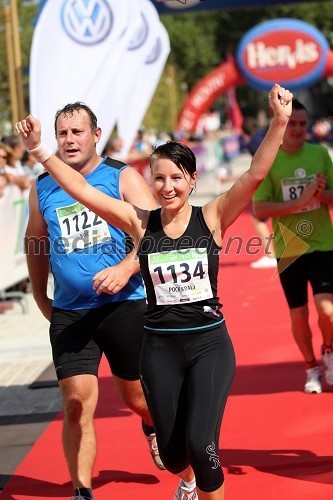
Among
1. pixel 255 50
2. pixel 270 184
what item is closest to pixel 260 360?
pixel 270 184

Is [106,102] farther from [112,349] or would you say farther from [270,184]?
[112,349]


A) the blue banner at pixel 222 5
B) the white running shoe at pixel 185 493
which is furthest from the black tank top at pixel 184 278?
the blue banner at pixel 222 5

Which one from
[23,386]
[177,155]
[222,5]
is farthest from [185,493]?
[222,5]

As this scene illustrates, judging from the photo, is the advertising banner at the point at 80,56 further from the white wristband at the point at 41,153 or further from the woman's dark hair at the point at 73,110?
the white wristband at the point at 41,153

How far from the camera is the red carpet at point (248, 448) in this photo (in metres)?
5.45

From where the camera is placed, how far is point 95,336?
525 centimetres

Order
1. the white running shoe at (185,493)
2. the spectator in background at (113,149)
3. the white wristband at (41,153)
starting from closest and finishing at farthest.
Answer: the white wristband at (41,153) → the white running shoe at (185,493) → the spectator in background at (113,149)

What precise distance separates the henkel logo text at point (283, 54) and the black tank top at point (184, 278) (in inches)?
1397

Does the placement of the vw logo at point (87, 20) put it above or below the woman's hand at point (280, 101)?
above

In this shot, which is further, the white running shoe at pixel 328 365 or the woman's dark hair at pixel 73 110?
the white running shoe at pixel 328 365

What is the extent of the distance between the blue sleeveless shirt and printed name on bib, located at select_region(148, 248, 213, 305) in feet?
2.19

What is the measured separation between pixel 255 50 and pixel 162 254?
3612cm

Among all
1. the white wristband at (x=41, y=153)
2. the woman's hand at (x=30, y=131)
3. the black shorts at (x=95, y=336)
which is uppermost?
the woman's hand at (x=30, y=131)

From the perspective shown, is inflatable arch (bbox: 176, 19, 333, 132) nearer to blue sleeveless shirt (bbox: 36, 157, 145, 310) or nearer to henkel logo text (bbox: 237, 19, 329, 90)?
henkel logo text (bbox: 237, 19, 329, 90)
